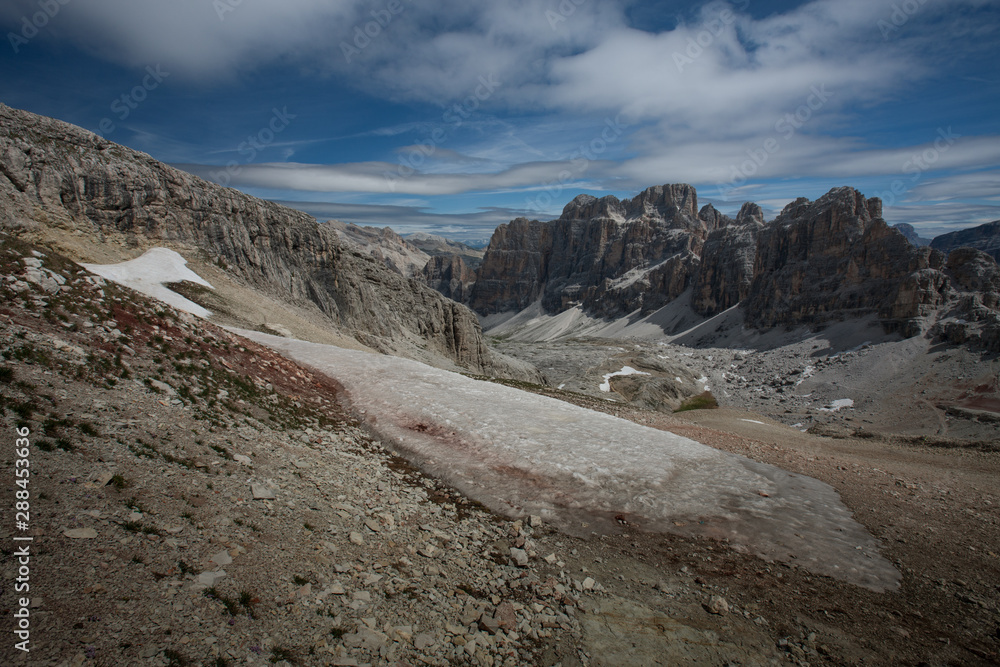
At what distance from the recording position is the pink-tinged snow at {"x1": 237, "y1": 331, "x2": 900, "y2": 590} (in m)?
10.9

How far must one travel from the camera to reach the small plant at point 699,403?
73.1 metres

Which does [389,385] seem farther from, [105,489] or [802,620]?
[802,620]

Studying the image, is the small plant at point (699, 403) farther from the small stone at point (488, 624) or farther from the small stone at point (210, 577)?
the small stone at point (210, 577)

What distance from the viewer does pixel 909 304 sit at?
332ft

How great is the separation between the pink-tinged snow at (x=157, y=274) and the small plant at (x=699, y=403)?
64.5 m

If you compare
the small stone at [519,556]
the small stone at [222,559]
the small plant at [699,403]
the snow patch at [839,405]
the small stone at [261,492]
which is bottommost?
the snow patch at [839,405]

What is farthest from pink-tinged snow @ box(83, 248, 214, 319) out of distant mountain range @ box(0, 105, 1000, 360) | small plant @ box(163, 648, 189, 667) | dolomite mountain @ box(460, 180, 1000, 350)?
dolomite mountain @ box(460, 180, 1000, 350)

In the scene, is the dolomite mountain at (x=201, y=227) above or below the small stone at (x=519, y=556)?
above

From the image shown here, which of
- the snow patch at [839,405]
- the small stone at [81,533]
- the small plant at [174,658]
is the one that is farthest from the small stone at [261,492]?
the snow patch at [839,405]

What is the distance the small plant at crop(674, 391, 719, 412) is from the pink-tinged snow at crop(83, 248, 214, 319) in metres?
64.5

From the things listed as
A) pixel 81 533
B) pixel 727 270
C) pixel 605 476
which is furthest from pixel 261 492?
pixel 727 270

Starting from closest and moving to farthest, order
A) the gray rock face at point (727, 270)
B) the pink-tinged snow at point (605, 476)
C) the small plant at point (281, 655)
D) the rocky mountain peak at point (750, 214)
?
the small plant at point (281, 655) < the pink-tinged snow at point (605, 476) < the gray rock face at point (727, 270) < the rocky mountain peak at point (750, 214)

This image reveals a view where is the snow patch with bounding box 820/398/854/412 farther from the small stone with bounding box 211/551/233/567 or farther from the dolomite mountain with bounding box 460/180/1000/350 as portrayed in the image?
the small stone with bounding box 211/551/233/567

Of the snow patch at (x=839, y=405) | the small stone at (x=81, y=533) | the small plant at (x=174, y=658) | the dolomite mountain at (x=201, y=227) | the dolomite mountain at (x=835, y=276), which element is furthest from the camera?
the dolomite mountain at (x=835, y=276)
